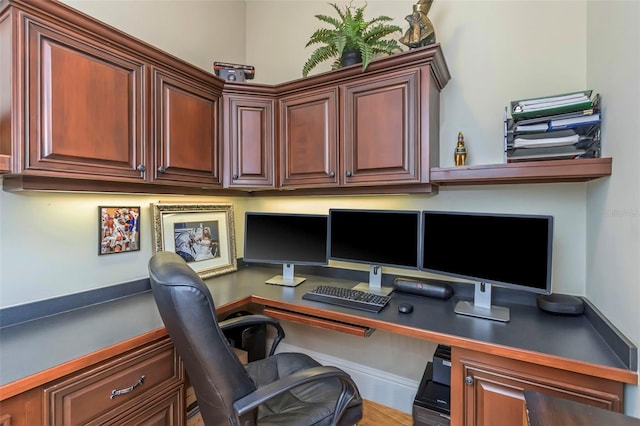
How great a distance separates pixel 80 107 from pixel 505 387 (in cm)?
205

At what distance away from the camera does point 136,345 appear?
1.20m

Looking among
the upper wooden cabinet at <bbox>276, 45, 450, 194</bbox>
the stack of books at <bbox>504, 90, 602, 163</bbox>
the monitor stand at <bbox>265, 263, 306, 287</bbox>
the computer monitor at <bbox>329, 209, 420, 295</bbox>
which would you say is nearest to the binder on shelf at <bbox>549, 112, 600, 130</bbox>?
the stack of books at <bbox>504, 90, 602, 163</bbox>

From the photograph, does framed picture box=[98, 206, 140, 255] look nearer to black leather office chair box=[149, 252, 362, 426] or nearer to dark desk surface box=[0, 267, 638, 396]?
dark desk surface box=[0, 267, 638, 396]

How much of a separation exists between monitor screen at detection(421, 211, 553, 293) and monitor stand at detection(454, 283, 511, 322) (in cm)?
10

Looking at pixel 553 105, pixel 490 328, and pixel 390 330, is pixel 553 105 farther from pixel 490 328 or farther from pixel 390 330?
pixel 390 330

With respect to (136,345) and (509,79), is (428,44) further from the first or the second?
(136,345)

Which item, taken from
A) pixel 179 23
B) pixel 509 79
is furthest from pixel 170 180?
pixel 509 79

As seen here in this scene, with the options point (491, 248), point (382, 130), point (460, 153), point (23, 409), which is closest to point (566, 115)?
point (460, 153)

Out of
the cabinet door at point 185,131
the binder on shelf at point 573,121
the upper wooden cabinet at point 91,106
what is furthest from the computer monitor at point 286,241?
the binder on shelf at point 573,121

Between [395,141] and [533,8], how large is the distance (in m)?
1.00

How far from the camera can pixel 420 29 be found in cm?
163

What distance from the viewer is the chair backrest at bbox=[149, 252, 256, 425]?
36.0 inches

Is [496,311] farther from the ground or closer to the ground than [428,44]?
closer to the ground

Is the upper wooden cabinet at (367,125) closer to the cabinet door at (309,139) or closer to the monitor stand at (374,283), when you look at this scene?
the cabinet door at (309,139)
